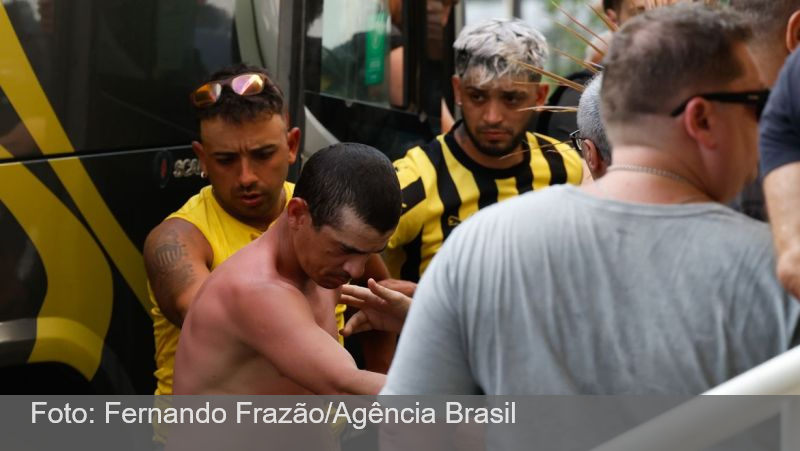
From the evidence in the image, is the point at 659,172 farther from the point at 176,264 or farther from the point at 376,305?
the point at 176,264

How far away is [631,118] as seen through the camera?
221 cm

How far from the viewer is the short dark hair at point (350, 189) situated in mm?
3438

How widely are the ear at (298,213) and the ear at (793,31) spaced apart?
124cm

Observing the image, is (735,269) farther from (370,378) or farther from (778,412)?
(370,378)

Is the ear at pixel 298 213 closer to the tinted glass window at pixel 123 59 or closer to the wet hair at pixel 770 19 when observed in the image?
the tinted glass window at pixel 123 59

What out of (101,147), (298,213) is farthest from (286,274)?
(101,147)

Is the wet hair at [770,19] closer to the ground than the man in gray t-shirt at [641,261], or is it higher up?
higher up

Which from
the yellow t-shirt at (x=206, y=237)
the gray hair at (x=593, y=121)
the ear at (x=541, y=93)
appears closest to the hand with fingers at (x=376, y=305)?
the yellow t-shirt at (x=206, y=237)

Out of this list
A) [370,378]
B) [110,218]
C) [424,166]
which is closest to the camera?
[370,378]

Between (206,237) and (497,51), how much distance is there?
1.30 m

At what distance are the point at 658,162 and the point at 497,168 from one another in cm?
278

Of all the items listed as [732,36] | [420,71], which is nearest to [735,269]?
[732,36]

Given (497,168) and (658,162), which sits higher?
(658,162)

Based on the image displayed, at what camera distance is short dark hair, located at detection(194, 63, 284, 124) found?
4273 millimetres
